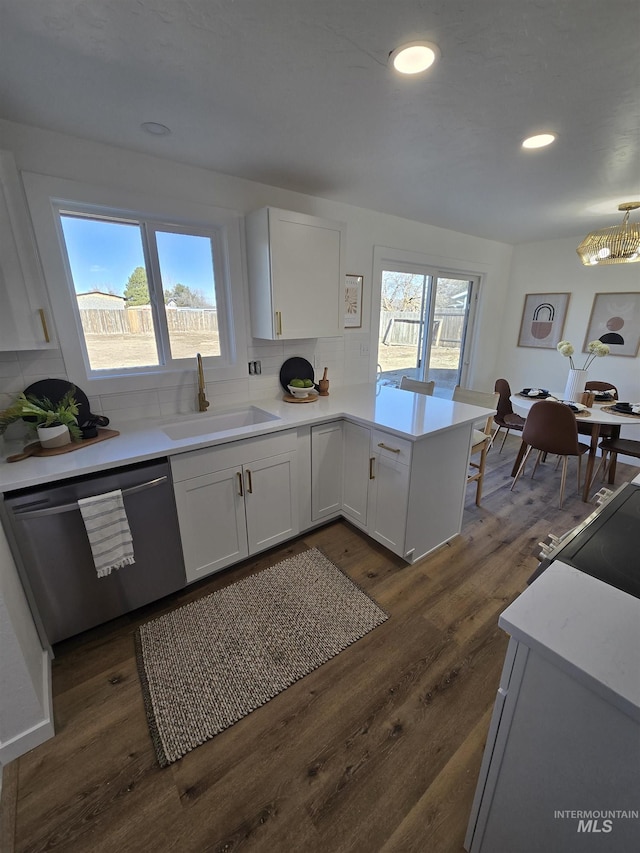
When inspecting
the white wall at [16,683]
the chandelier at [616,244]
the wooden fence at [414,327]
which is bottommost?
the white wall at [16,683]

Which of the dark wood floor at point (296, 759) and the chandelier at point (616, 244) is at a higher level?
the chandelier at point (616, 244)

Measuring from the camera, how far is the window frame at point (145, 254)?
66.9 inches

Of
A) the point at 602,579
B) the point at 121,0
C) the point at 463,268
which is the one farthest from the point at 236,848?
the point at 463,268

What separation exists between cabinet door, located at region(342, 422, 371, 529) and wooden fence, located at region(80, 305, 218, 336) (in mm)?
1213

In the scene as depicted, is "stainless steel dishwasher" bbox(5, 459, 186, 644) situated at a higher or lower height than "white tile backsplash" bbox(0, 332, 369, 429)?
lower

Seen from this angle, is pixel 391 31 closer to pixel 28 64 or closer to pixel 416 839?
pixel 28 64

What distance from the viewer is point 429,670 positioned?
5.11 feet

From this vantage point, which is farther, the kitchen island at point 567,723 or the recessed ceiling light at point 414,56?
the recessed ceiling light at point 414,56

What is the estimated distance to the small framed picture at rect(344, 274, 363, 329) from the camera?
9.66 ft

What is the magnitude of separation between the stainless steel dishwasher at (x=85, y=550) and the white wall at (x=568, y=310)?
4.70 metres

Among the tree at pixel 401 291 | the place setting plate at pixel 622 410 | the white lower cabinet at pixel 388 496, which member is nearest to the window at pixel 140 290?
the white lower cabinet at pixel 388 496

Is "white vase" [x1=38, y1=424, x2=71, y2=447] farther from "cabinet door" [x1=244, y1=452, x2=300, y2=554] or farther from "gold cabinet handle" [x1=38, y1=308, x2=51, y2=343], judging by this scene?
"cabinet door" [x1=244, y1=452, x2=300, y2=554]

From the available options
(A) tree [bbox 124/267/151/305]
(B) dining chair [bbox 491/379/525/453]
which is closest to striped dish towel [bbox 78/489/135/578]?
(A) tree [bbox 124/267/151/305]

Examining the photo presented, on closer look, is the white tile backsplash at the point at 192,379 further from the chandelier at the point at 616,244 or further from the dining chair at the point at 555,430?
the chandelier at the point at 616,244
